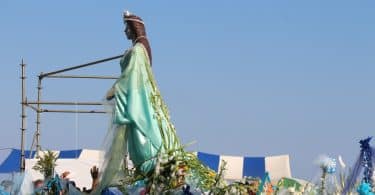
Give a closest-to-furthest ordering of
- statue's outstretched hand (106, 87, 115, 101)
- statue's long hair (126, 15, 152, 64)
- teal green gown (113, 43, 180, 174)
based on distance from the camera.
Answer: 1. teal green gown (113, 43, 180, 174)
2. statue's outstretched hand (106, 87, 115, 101)
3. statue's long hair (126, 15, 152, 64)

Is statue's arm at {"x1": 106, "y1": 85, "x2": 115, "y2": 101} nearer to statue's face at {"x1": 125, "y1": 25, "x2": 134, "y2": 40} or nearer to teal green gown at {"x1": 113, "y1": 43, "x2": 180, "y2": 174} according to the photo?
teal green gown at {"x1": 113, "y1": 43, "x2": 180, "y2": 174}

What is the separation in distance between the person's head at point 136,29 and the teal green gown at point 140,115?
0.71ft

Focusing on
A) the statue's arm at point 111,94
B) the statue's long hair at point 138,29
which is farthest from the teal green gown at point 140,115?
the statue's long hair at point 138,29

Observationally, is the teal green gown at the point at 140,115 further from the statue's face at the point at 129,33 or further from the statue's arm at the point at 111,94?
the statue's face at the point at 129,33

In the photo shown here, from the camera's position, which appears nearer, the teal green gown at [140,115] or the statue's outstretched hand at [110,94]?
the teal green gown at [140,115]

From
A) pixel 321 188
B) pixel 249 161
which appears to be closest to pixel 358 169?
pixel 321 188

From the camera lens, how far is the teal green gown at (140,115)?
5.20 meters

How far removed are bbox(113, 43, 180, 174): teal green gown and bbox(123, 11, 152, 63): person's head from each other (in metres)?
0.22

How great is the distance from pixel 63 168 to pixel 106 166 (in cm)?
622

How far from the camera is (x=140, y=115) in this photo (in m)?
5.26

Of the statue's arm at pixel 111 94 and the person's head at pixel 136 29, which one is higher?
the person's head at pixel 136 29

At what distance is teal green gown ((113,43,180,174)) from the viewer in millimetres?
5199

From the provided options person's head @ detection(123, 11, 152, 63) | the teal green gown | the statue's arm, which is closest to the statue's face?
person's head @ detection(123, 11, 152, 63)

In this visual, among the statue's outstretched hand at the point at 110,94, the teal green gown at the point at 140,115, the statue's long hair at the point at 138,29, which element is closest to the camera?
the teal green gown at the point at 140,115
